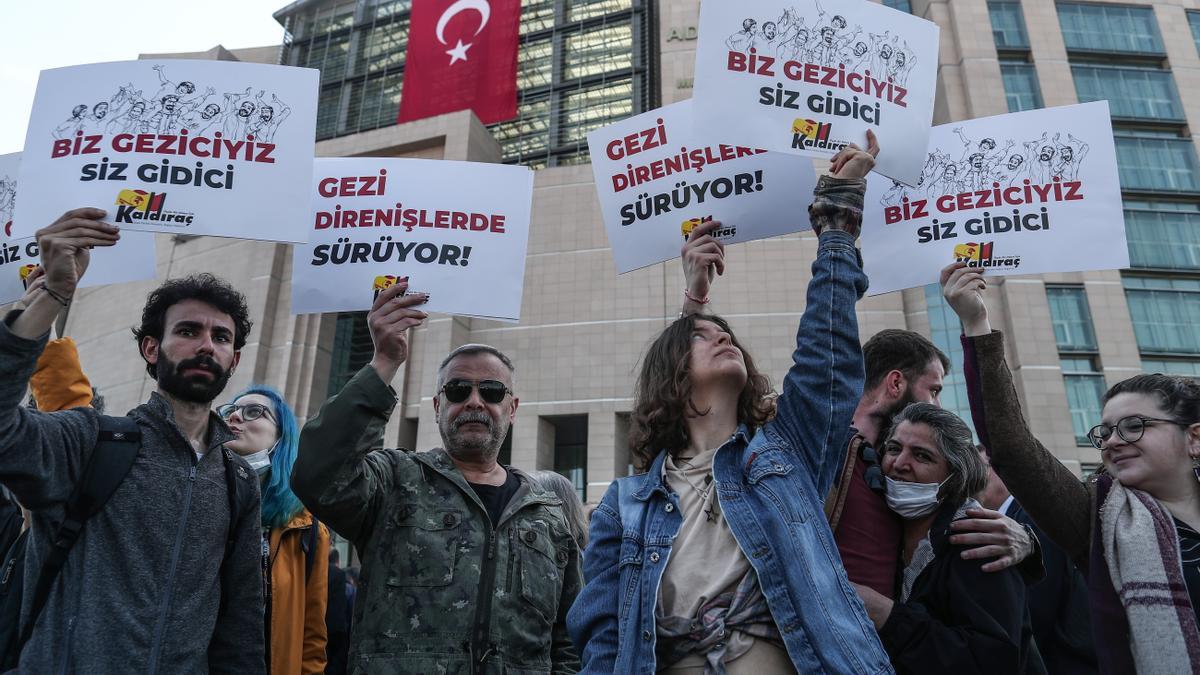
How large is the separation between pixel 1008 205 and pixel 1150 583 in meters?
1.91

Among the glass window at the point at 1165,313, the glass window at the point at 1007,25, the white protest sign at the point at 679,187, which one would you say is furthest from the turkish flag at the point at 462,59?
the white protest sign at the point at 679,187

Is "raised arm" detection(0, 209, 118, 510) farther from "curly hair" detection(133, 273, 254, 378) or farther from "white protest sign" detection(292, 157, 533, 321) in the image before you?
"white protest sign" detection(292, 157, 533, 321)

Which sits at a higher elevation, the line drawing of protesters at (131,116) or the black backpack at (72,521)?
the line drawing of protesters at (131,116)

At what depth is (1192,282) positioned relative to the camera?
29.1m

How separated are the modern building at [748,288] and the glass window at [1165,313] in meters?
0.07

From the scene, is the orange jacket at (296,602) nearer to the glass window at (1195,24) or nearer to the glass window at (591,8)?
the glass window at (591,8)

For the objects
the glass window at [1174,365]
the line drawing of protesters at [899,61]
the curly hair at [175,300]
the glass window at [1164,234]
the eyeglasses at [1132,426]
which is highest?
the glass window at [1164,234]

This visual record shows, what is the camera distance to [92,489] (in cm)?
274

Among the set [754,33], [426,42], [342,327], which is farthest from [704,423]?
[426,42]

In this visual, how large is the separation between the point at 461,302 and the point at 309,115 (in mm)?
1178

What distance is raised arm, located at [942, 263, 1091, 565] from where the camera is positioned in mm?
3102

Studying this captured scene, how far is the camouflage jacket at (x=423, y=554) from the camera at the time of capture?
2920 millimetres

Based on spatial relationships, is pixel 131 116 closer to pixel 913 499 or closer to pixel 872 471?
pixel 872 471

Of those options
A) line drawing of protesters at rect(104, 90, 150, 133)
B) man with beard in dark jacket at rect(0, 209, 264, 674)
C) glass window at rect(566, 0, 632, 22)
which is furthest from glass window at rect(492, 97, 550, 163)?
man with beard in dark jacket at rect(0, 209, 264, 674)
